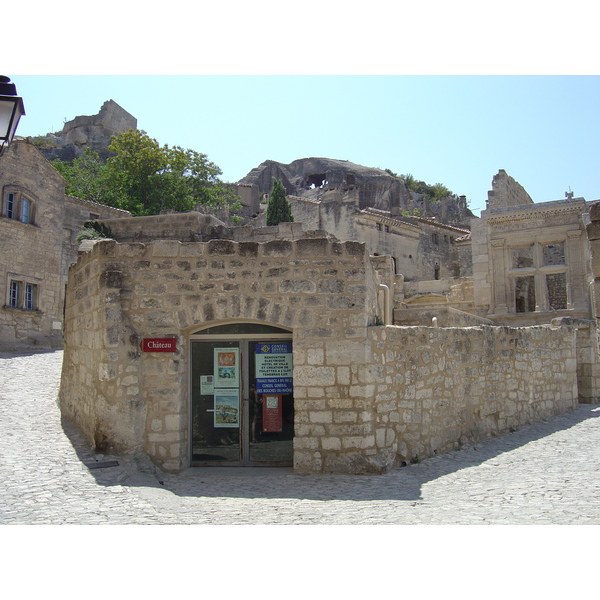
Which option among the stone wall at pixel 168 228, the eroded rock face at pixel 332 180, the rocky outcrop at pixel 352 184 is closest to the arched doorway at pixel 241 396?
the stone wall at pixel 168 228

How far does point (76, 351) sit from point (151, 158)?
82.2ft

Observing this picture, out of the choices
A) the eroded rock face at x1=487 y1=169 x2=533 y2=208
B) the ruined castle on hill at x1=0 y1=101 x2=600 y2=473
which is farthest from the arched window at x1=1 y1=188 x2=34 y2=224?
the eroded rock face at x1=487 y1=169 x2=533 y2=208

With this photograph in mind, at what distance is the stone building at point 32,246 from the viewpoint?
1970cm

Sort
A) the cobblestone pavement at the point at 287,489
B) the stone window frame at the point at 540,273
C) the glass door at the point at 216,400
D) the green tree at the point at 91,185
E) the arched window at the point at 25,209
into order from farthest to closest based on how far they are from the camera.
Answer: the green tree at the point at 91,185 < the stone window frame at the point at 540,273 < the arched window at the point at 25,209 < the glass door at the point at 216,400 < the cobblestone pavement at the point at 287,489

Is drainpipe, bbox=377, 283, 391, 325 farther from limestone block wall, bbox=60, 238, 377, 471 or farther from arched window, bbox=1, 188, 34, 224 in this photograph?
arched window, bbox=1, 188, 34, 224

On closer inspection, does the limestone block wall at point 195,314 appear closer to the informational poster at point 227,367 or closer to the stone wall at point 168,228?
the informational poster at point 227,367

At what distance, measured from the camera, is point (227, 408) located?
26.7ft

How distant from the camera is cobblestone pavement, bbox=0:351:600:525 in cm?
545

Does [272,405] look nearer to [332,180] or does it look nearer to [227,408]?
[227,408]

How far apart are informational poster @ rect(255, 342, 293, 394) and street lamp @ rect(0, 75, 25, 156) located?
4141mm

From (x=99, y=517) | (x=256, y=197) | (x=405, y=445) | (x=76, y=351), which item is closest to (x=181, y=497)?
(x=99, y=517)

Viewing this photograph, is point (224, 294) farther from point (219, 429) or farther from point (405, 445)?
point (405, 445)

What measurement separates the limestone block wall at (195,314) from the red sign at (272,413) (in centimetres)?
51

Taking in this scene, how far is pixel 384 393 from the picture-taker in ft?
25.3
